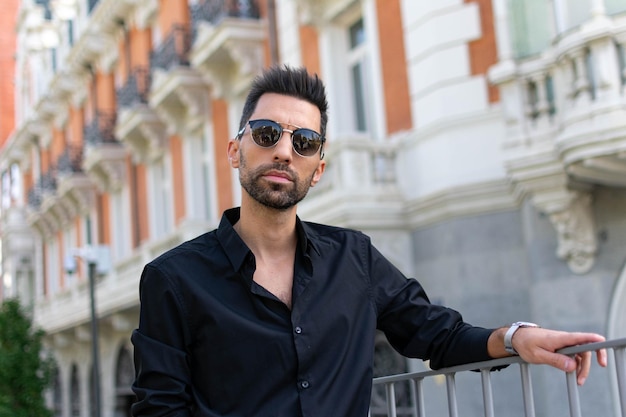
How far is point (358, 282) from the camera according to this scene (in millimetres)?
2609

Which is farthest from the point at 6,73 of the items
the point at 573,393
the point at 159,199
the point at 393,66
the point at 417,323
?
the point at 573,393

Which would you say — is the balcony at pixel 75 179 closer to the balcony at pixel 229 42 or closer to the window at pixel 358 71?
the balcony at pixel 229 42

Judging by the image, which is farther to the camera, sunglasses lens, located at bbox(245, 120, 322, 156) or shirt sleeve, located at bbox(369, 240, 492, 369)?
shirt sleeve, located at bbox(369, 240, 492, 369)

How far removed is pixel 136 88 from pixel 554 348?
17.5m

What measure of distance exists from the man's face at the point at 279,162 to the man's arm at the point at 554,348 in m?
0.78

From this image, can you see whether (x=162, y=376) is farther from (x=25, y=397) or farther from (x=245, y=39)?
(x=245, y=39)

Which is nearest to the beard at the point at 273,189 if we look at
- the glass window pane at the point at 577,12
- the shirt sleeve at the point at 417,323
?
the shirt sleeve at the point at 417,323

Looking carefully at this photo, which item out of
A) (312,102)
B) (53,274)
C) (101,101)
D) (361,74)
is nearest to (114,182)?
(101,101)

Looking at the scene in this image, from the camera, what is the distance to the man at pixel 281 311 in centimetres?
233

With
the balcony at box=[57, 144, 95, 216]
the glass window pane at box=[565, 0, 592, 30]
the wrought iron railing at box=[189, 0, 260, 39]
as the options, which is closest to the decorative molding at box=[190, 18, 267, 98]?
the wrought iron railing at box=[189, 0, 260, 39]

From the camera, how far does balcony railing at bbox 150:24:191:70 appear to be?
16.3 metres

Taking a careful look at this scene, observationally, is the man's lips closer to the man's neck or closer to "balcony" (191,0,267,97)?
the man's neck

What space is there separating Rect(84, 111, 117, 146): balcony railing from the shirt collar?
63.1ft

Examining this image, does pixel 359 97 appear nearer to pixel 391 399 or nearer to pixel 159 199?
pixel 159 199
